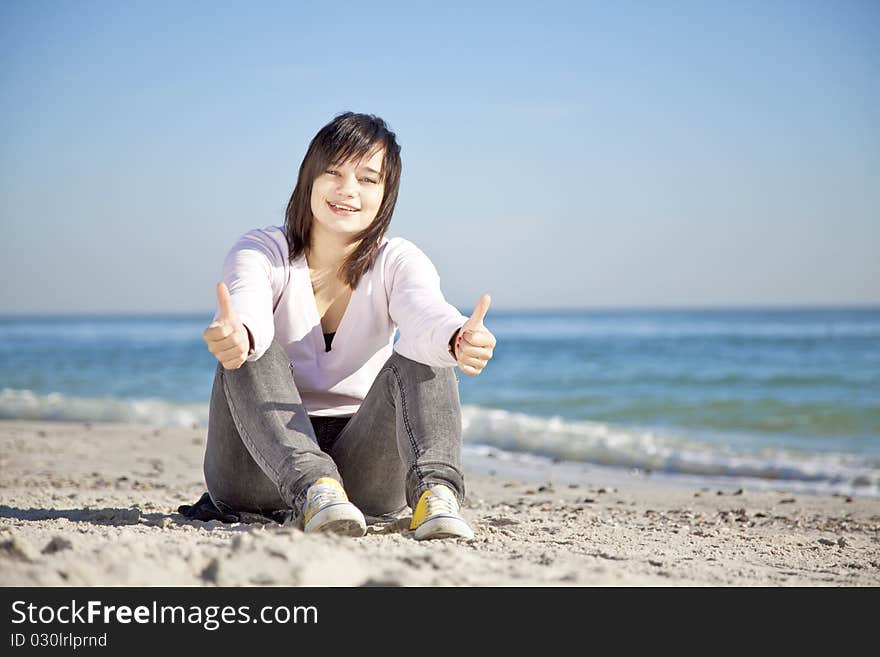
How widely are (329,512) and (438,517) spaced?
1.15ft

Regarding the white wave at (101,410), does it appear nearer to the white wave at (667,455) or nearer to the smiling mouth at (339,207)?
the white wave at (667,455)

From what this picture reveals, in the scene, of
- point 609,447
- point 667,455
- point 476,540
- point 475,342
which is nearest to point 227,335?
point 475,342

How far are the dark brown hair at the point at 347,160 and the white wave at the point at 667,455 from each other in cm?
407

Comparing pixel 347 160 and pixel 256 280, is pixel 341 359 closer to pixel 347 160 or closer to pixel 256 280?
pixel 256 280

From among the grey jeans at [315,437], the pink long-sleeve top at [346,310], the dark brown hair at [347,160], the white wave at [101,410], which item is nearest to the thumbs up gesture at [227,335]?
the grey jeans at [315,437]

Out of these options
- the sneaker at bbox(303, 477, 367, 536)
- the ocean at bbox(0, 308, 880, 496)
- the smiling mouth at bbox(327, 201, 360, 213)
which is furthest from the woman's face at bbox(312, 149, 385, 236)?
the ocean at bbox(0, 308, 880, 496)

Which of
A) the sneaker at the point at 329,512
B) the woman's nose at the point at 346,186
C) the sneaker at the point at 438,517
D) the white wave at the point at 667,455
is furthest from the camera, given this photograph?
the white wave at the point at 667,455

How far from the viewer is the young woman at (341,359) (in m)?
2.56

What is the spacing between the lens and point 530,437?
7746 mm

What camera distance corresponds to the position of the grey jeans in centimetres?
260

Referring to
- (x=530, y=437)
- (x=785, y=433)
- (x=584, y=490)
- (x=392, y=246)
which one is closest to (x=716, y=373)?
(x=785, y=433)

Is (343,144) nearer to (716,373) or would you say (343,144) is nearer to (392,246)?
(392,246)

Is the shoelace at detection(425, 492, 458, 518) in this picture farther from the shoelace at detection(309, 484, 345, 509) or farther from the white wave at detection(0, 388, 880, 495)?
the white wave at detection(0, 388, 880, 495)
